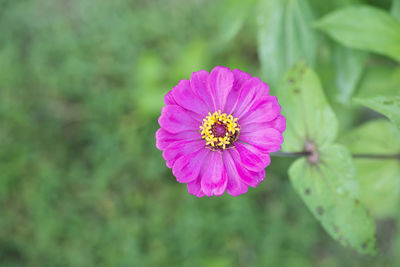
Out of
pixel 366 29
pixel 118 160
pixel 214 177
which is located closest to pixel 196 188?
pixel 214 177

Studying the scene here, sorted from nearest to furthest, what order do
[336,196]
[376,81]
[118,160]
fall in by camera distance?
[336,196], [376,81], [118,160]

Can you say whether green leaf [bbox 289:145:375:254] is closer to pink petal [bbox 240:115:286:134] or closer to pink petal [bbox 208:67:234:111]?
pink petal [bbox 240:115:286:134]

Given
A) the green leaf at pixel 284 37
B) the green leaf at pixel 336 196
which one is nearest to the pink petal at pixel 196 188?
the green leaf at pixel 336 196

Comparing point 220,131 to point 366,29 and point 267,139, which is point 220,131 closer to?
point 267,139

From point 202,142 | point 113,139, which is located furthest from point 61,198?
point 202,142

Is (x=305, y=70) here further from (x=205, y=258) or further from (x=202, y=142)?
(x=205, y=258)
